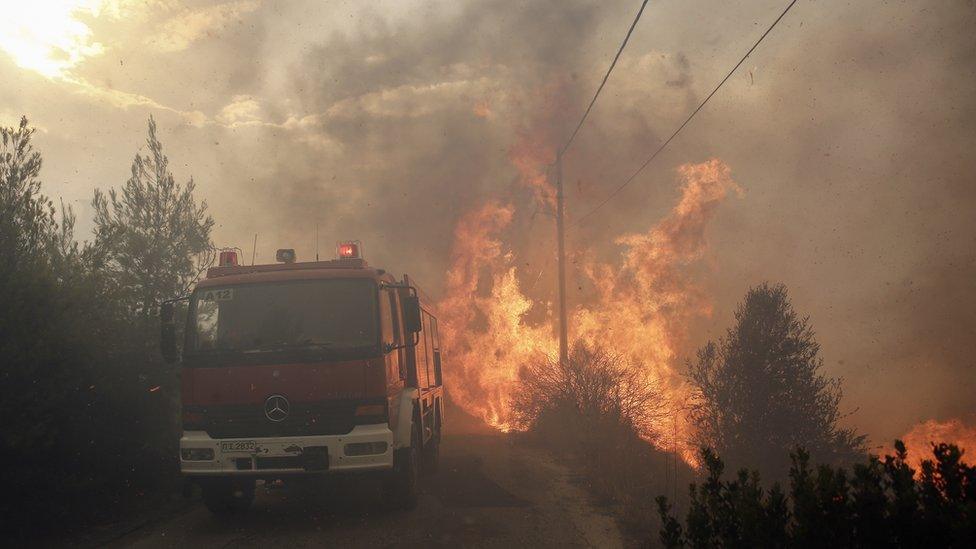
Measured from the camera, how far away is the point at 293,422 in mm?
8172

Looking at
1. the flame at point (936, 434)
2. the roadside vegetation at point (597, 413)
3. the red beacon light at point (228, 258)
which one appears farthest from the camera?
the flame at point (936, 434)

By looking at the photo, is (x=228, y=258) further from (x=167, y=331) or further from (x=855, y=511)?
(x=855, y=511)

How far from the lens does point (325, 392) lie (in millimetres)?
8195

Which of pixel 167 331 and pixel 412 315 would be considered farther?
pixel 412 315

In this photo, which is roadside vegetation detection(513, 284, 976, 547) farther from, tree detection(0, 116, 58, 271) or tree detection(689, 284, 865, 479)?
tree detection(0, 116, 58, 271)

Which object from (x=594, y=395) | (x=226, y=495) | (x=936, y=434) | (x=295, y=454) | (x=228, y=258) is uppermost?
(x=228, y=258)

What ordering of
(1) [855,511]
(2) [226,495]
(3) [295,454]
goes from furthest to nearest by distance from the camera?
(2) [226,495], (3) [295,454], (1) [855,511]

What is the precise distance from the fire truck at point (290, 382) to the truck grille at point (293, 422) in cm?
1

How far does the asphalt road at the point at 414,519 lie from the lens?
25.4ft

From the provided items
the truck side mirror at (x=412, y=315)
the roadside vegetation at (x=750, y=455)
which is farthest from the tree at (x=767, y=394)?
the truck side mirror at (x=412, y=315)

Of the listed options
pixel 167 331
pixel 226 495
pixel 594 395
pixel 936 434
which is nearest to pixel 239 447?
pixel 226 495

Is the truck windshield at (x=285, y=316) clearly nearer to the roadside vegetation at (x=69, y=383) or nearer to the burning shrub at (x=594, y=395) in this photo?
the roadside vegetation at (x=69, y=383)

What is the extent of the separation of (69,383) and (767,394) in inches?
734

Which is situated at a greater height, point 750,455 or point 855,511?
point 855,511
